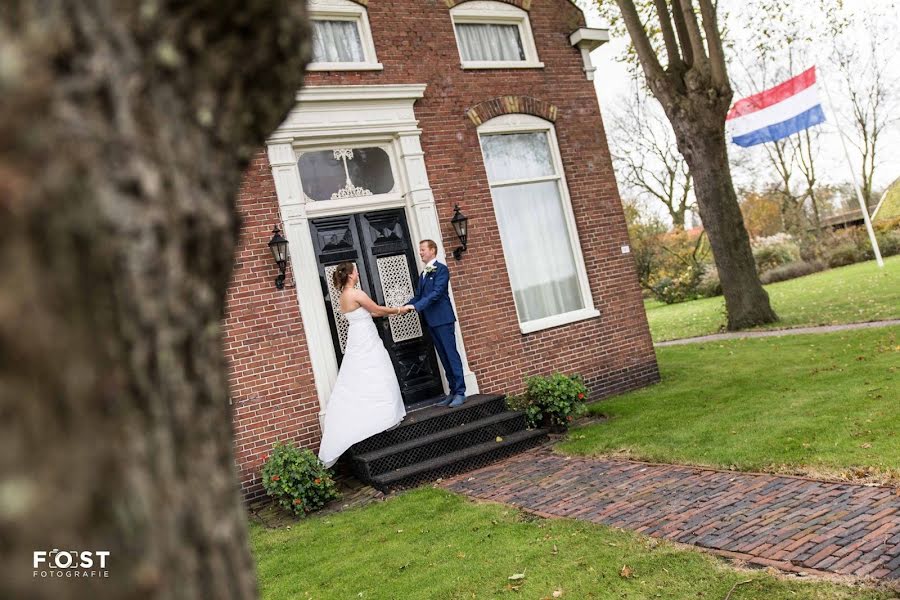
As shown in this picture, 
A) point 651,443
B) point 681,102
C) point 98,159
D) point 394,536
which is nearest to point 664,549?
point 394,536

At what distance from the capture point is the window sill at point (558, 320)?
9742mm

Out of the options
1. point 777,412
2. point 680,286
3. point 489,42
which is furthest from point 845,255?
point 777,412

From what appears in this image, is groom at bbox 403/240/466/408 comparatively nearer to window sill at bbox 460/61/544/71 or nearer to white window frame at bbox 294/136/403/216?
white window frame at bbox 294/136/403/216

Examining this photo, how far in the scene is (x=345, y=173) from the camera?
8.86 m

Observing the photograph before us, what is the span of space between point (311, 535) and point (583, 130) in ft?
24.7

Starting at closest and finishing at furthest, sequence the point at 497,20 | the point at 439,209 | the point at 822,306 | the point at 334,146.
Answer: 1. the point at 334,146
2. the point at 439,209
3. the point at 497,20
4. the point at 822,306

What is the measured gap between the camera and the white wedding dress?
7613mm

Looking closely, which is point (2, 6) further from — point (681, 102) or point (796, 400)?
point (681, 102)

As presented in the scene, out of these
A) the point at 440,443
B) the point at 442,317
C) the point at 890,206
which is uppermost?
the point at 890,206

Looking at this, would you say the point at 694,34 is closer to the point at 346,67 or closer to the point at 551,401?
the point at 346,67

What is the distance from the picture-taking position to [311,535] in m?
6.12

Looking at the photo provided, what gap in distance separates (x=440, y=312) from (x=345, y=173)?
2339 mm

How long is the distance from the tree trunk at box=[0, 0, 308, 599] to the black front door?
7489 mm

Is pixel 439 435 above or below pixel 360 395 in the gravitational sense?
below
